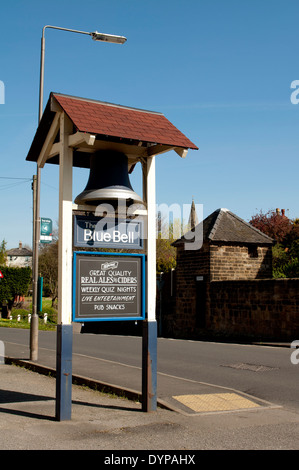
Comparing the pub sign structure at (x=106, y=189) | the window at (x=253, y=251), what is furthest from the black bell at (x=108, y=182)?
the window at (x=253, y=251)

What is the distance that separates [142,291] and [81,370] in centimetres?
443

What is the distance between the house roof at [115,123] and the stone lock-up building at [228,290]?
13.6 m

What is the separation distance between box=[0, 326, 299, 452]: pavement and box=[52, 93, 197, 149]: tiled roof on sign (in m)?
3.86

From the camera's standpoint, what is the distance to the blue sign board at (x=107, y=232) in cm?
730

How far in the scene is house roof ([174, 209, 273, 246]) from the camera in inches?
1013

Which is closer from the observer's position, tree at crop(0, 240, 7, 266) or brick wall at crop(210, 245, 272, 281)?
brick wall at crop(210, 245, 272, 281)

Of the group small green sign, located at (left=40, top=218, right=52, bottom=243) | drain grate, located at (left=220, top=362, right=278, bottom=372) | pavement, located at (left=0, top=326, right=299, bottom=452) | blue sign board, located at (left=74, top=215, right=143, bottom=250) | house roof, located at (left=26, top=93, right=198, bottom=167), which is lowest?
drain grate, located at (left=220, top=362, right=278, bottom=372)

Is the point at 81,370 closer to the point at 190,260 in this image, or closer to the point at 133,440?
the point at 133,440

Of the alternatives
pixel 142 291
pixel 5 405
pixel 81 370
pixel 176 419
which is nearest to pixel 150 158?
pixel 142 291

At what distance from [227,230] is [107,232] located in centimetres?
1955

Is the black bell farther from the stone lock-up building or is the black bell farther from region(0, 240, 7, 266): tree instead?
region(0, 240, 7, 266): tree

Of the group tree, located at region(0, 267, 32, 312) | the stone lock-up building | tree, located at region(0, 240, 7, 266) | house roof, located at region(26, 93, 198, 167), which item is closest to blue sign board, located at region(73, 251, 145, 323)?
house roof, located at region(26, 93, 198, 167)

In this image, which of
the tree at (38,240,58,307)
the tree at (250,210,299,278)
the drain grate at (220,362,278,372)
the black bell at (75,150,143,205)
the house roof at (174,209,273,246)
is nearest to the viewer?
the black bell at (75,150,143,205)

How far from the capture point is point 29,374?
11500 mm
